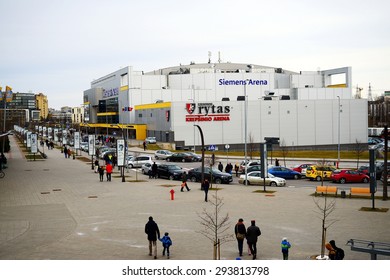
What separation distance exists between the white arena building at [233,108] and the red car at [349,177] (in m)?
27.6

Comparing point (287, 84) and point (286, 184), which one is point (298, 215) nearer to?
point (286, 184)

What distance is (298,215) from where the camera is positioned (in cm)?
2172

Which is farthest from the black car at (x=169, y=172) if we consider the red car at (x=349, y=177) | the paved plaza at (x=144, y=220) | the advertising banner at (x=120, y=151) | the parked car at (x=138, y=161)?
the red car at (x=349, y=177)

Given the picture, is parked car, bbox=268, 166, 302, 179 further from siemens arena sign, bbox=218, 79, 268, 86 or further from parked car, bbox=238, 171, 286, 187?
siemens arena sign, bbox=218, 79, 268, 86

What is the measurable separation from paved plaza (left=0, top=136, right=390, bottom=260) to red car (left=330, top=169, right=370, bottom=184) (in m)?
4.31

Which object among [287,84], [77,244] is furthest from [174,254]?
[287,84]

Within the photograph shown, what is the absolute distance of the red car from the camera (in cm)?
3578

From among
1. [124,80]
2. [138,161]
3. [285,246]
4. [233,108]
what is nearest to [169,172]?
[138,161]

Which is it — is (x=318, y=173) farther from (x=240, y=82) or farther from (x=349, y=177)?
(x=240, y=82)

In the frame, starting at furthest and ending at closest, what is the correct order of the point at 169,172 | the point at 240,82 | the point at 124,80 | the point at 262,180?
the point at 124,80, the point at 240,82, the point at 169,172, the point at 262,180

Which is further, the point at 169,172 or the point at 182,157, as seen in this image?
the point at 182,157

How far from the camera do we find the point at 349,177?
1409 inches

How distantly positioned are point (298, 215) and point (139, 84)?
86117mm

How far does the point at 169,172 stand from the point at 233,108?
37845mm
